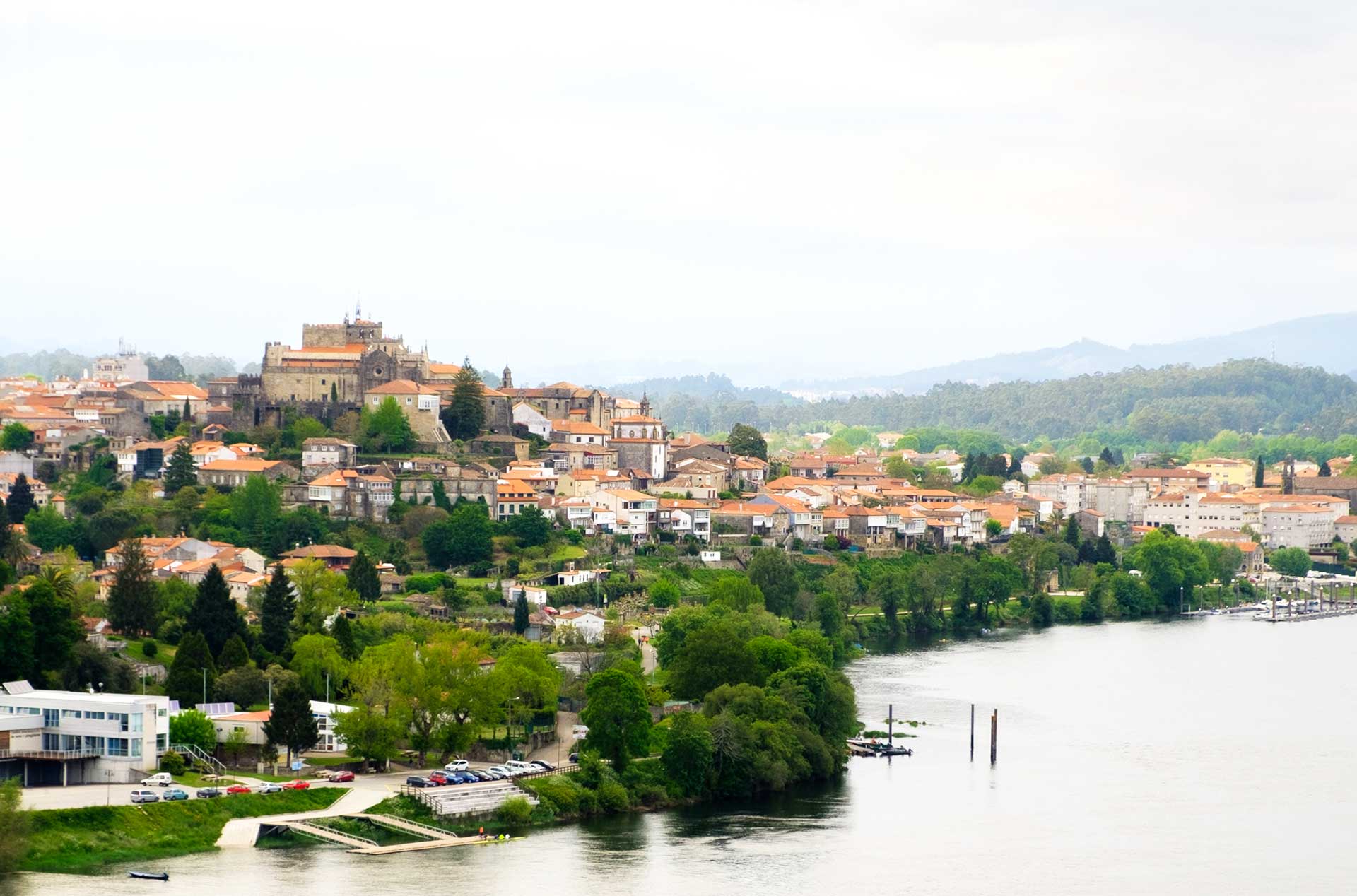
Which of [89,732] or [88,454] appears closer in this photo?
[89,732]

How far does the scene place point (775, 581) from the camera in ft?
149

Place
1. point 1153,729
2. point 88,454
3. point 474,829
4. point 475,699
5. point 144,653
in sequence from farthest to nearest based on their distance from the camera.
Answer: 1. point 88,454
2. point 1153,729
3. point 144,653
4. point 475,699
5. point 474,829

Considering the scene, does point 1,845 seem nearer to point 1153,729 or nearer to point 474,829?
point 474,829

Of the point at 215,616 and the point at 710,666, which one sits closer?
the point at 215,616

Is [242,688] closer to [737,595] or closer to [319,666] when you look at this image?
[319,666]

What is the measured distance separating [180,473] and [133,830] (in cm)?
2316

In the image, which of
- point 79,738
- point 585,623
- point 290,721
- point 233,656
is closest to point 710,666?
point 585,623

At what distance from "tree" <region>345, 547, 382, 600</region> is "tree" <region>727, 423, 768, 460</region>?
24496mm

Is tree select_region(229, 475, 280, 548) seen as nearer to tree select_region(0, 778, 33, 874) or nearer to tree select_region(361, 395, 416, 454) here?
tree select_region(361, 395, 416, 454)

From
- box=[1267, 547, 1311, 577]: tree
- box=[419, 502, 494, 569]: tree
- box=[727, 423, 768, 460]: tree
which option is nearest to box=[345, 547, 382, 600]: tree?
box=[419, 502, 494, 569]: tree

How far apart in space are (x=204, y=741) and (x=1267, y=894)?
13398mm

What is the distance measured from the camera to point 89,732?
27266mm

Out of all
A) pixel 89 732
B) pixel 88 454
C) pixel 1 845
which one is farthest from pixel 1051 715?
pixel 88 454

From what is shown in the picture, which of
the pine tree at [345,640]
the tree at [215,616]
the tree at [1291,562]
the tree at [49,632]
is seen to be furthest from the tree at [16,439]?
the tree at [1291,562]
